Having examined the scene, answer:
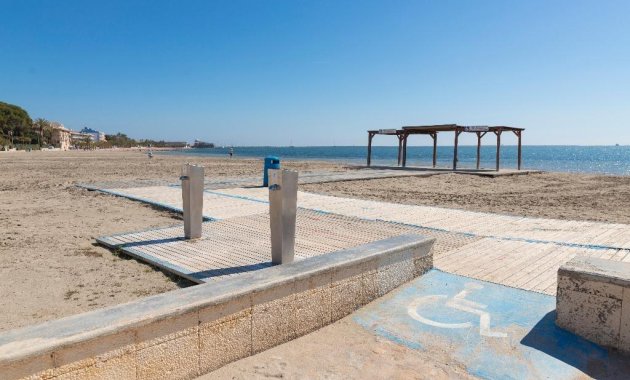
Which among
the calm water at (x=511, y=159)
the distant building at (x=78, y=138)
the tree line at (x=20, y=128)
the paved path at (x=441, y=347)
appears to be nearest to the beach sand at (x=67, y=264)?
the paved path at (x=441, y=347)

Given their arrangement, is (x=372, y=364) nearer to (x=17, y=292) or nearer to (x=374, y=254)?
(x=374, y=254)

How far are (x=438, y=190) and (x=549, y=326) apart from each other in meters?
12.3

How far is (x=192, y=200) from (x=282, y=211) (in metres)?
2.10

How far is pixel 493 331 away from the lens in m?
3.66

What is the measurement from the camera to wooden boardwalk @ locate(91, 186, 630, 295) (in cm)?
520

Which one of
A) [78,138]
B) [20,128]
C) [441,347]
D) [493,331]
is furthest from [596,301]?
[78,138]

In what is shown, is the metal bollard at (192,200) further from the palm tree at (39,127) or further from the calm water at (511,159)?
the palm tree at (39,127)

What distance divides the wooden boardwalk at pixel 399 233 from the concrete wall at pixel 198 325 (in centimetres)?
147

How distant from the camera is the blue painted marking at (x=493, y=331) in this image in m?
3.14

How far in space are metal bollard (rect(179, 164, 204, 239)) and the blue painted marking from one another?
131 inches

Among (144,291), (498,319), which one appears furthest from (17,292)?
(498,319)

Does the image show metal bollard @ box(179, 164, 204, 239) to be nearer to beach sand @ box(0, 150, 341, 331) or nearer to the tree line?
beach sand @ box(0, 150, 341, 331)

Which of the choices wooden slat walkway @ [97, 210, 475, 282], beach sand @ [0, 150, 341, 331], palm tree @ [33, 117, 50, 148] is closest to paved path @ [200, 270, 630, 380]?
wooden slat walkway @ [97, 210, 475, 282]

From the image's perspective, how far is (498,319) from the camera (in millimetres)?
3859
